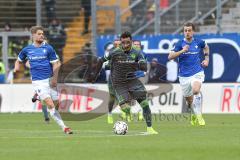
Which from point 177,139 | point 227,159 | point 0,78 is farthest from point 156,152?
point 0,78

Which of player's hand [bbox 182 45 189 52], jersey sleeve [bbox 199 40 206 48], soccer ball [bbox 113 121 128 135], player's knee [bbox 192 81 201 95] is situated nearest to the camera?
soccer ball [bbox 113 121 128 135]

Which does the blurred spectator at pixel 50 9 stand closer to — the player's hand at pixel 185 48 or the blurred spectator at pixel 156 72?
the blurred spectator at pixel 156 72

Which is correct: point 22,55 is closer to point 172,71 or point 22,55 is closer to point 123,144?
point 123,144

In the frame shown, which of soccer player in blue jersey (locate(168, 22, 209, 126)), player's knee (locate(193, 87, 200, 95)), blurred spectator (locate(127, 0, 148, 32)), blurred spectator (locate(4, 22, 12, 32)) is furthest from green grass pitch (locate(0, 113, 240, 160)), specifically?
blurred spectator (locate(4, 22, 12, 32))

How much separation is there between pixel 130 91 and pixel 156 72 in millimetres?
14033

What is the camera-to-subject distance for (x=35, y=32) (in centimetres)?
1884

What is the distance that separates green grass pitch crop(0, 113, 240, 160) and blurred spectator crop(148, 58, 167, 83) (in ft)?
37.4

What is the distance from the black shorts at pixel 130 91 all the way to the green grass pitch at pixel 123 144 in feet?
2.63

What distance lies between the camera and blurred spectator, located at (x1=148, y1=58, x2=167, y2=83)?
105 feet

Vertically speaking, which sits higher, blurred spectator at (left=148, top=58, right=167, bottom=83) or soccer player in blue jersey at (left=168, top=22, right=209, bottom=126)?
soccer player in blue jersey at (left=168, top=22, right=209, bottom=126)

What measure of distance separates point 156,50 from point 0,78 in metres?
6.65

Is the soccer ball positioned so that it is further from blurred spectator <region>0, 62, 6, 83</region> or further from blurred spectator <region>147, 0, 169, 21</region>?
blurred spectator <region>147, 0, 169, 21</region>

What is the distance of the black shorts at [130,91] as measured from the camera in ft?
60.4

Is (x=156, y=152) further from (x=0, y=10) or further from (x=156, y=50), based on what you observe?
(x=0, y=10)
